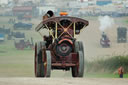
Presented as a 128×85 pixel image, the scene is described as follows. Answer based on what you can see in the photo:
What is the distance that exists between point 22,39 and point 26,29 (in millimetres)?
886

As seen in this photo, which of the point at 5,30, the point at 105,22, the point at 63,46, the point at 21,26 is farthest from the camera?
the point at 5,30

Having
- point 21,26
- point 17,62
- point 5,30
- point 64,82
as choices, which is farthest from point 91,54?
point 64,82

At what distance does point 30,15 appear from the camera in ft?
218

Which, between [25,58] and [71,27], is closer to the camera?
[71,27]

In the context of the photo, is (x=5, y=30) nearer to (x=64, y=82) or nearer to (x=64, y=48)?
(x=64, y=48)

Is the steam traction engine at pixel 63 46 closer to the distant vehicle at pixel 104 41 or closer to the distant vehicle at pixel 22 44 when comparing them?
the distant vehicle at pixel 104 41

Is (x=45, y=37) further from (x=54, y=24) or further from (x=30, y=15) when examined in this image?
(x=30, y=15)

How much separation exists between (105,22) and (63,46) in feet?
92.1

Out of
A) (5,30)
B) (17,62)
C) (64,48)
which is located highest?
(5,30)

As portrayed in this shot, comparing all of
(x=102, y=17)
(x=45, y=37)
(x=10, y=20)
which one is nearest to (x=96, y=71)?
(x=45, y=37)

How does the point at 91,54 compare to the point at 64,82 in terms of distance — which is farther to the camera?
the point at 91,54

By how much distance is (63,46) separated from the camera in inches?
1177

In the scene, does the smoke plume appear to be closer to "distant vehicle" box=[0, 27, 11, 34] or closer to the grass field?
the grass field

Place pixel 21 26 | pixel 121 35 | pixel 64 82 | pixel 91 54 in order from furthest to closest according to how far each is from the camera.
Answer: pixel 21 26 < pixel 121 35 < pixel 91 54 < pixel 64 82
